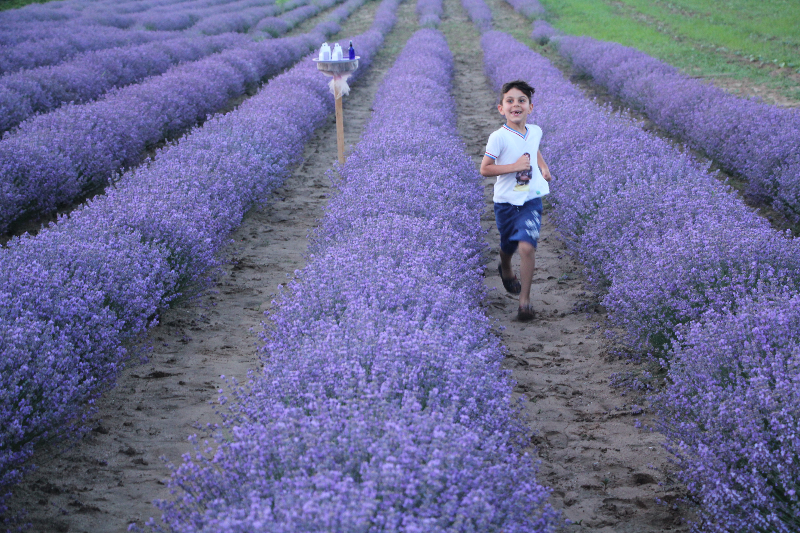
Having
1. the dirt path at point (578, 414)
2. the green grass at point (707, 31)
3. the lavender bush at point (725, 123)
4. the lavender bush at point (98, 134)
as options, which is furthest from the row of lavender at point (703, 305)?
the green grass at point (707, 31)

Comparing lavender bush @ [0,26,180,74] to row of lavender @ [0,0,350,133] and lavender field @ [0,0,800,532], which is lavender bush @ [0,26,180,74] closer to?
row of lavender @ [0,0,350,133]

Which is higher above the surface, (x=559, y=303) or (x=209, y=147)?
(x=209, y=147)

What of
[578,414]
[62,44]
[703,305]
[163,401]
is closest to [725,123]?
[703,305]

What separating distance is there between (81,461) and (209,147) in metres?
4.04

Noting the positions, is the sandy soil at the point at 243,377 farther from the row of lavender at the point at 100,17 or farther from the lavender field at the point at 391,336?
the row of lavender at the point at 100,17

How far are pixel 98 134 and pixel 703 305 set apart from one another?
20.0ft

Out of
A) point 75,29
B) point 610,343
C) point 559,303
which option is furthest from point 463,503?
point 75,29

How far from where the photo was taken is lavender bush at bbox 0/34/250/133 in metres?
8.27

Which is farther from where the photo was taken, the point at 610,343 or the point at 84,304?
the point at 610,343

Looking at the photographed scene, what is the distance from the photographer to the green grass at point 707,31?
13.2 meters

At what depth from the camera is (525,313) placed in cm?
461

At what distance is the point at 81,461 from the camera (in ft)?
10.4

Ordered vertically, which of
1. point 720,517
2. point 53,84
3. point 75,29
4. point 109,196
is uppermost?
point 75,29

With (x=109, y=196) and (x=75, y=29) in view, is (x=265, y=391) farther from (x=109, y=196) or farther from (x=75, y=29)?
(x=75, y=29)
